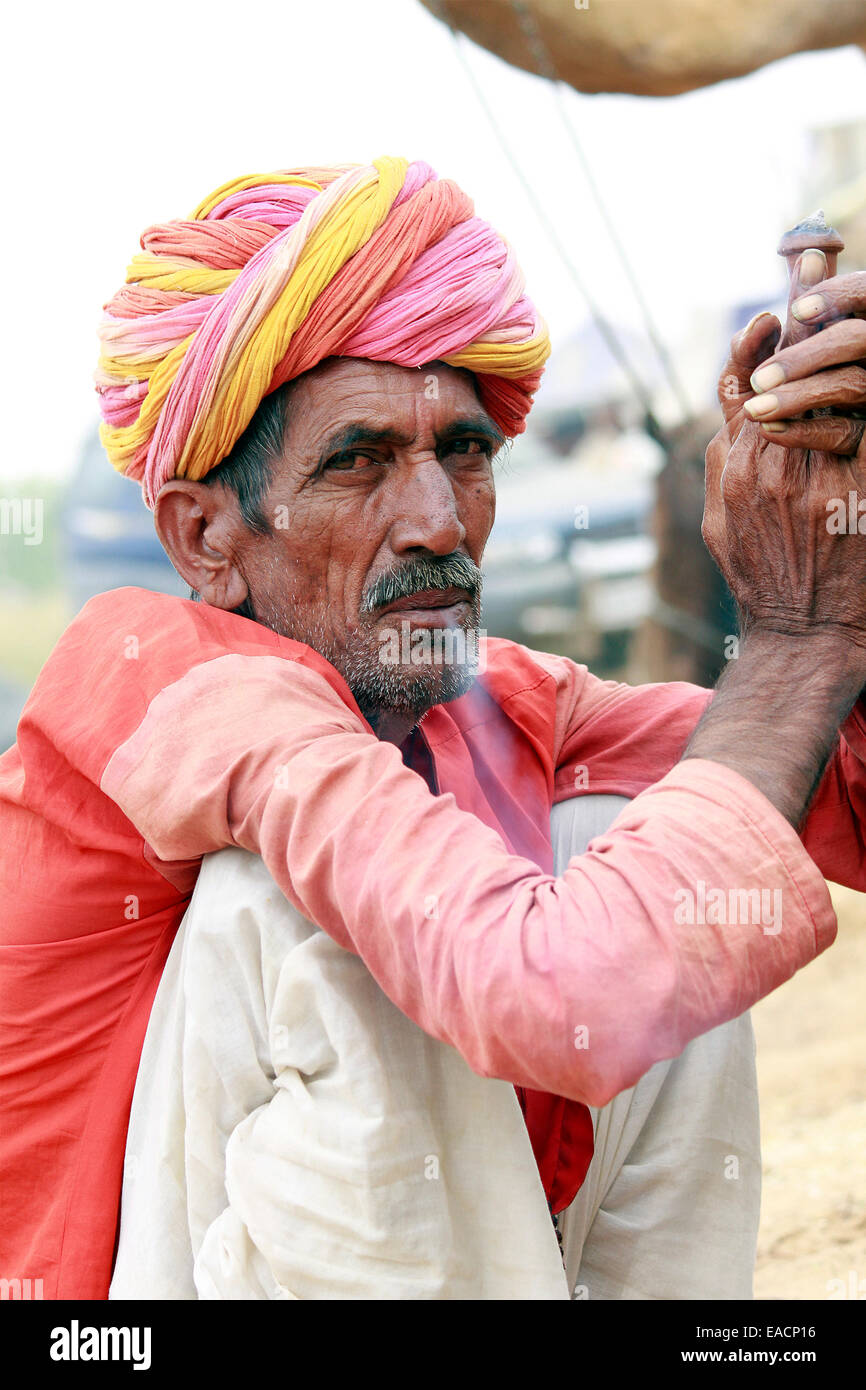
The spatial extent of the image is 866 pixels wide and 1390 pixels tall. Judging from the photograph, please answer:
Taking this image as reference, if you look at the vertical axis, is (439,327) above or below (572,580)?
above

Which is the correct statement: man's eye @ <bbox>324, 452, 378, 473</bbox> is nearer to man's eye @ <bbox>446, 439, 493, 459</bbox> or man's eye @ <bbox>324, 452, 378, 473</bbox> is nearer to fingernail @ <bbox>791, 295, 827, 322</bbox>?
man's eye @ <bbox>446, 439, 493, 459</bbox>

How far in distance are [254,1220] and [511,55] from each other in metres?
3.77

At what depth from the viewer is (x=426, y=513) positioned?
2.10 metres

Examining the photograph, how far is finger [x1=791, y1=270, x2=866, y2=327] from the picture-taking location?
5.55ft

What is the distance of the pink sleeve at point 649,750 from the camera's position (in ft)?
6.89

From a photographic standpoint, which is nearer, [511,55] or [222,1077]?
[222,1077]

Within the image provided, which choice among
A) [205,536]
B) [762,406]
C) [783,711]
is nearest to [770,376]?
[762,406]

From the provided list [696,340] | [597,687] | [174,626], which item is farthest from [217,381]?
[696,340]

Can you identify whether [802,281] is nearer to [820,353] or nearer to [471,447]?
[820,353]

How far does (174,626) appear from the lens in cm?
188

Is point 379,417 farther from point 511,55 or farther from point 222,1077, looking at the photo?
point 511,55

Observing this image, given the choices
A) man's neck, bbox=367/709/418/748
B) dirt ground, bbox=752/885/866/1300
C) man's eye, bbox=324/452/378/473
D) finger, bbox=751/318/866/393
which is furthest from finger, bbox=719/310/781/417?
dirt ground, bbox=752/885/866/1300

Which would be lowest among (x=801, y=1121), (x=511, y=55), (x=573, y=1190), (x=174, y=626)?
(x=801, y=1121)

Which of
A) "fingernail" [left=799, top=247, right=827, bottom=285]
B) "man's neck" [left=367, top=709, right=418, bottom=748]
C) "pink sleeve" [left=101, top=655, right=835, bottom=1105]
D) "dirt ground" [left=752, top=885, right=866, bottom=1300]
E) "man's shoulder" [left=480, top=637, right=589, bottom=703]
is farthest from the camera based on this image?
"dirt ground" [left=752, top=885, right=866, bottom=1300]
